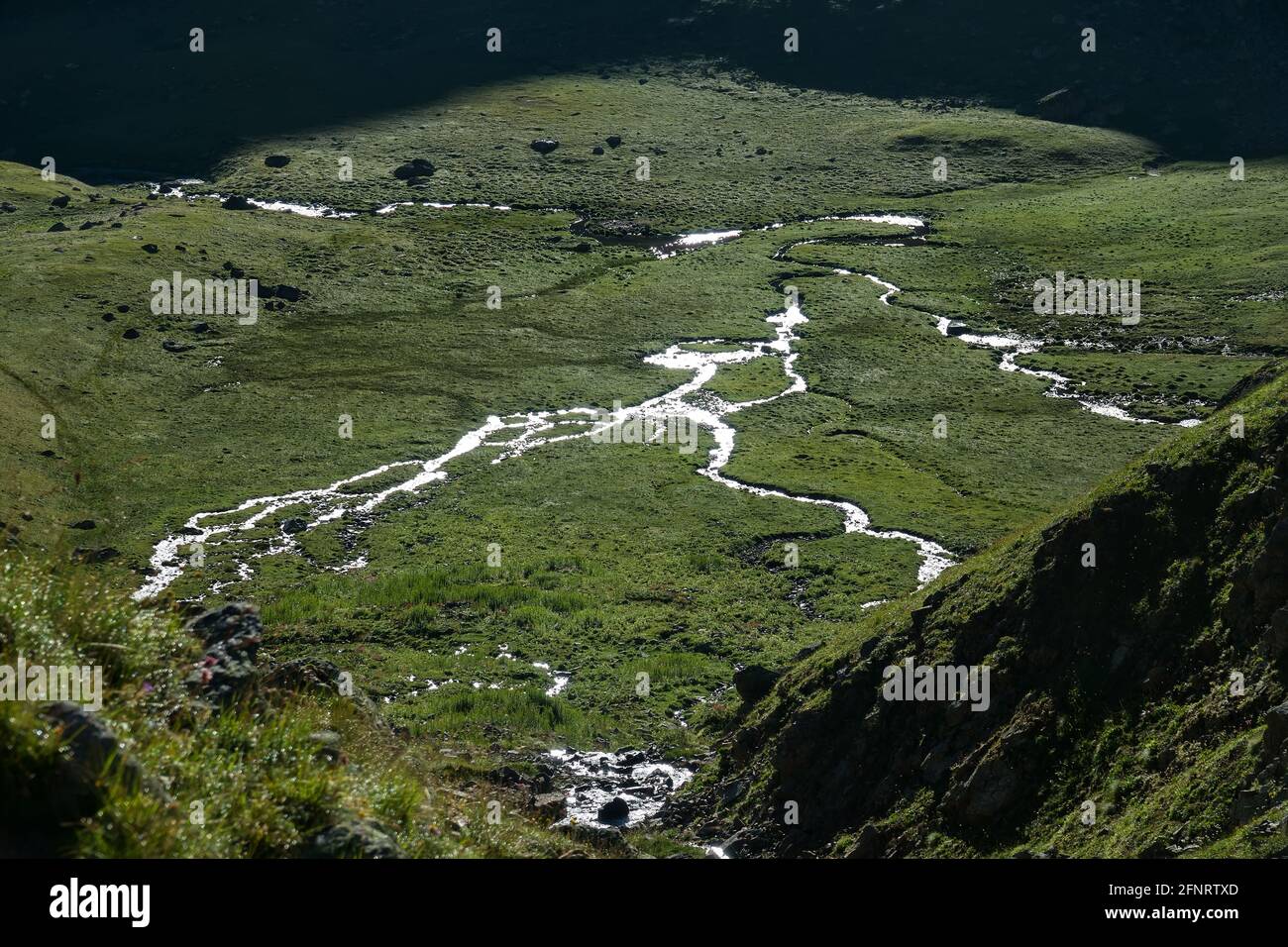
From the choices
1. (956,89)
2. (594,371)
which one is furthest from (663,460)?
(956,89)

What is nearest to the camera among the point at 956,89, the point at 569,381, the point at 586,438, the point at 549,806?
the point at 549,806

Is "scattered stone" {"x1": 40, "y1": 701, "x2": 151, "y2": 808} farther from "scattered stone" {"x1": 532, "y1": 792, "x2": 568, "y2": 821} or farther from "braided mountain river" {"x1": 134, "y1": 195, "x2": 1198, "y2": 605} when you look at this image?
"braided mountain river" {"x1": 134, "y1": 195, "x2": 1198, "y2": 605}

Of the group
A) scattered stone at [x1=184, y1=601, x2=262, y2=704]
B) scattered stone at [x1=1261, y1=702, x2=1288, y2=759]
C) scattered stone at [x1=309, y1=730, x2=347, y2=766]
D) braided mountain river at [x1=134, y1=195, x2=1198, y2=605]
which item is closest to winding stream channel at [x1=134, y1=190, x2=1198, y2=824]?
braided mountain river at [x1=134, y1=195, x2=1198, y2=605]

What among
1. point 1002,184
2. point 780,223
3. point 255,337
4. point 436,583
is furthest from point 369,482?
point 1002,184

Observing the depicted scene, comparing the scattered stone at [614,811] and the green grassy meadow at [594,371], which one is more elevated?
the green grassy meadow at [594,371]

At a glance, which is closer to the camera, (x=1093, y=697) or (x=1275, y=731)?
(x=1275, y=731)

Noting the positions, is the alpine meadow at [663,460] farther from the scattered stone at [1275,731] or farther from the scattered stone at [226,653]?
the scattered stone at [1275,731]

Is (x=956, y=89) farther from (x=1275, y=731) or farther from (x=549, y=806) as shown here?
(x=1275, y=731)

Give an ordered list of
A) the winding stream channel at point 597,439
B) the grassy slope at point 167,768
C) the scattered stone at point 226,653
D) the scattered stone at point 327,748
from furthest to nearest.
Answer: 1. the winding stream channel at point 597,439
2. the scattered stone at point 226,653
3. the scattered stone at point 327,748
4. the grassy slope at point 167,768

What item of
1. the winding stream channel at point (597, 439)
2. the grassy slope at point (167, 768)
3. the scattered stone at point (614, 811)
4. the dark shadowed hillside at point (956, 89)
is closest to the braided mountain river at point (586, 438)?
the winding stream channel at point (597, 439)
